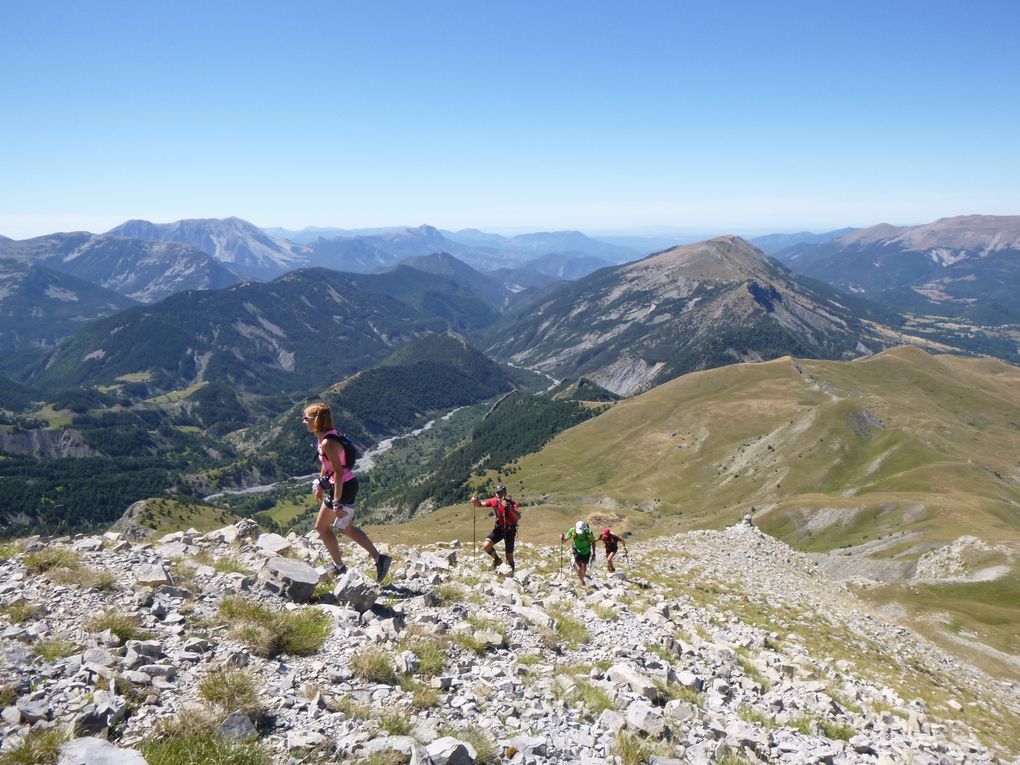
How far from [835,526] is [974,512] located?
1533 cm

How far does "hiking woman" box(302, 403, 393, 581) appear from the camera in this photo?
42.2 ft

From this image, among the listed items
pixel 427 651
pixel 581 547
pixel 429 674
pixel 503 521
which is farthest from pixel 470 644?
pixel 581 547

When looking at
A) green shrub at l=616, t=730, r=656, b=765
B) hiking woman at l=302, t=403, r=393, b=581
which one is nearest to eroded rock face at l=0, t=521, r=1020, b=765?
green shrub at l=616, t=730, r=656, b=765

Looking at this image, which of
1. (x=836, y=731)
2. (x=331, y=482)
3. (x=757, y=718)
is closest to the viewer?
(x=757, y=718)

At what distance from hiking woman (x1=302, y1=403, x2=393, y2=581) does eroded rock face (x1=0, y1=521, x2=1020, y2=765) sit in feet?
3.85

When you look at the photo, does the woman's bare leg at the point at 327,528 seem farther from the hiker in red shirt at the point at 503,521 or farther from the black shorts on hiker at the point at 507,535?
the black shorts on hiker at the point at 507,535

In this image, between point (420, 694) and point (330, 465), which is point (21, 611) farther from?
point (420, 694)

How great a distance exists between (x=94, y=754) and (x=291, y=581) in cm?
640

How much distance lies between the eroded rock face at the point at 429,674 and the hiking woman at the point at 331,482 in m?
1.17

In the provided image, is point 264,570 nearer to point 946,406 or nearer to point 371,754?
point 371,754

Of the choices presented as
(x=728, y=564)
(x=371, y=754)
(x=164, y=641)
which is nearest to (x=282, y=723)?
(x=371, y=754)

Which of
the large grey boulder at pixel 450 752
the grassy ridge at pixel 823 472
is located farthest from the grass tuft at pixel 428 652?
the grassy ridge at pixel 823 472

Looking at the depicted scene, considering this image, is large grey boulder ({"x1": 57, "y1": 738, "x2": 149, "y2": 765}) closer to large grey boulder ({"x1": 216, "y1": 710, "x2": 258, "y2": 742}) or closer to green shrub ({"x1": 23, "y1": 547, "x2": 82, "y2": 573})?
large grey boulder ({"x1": 216, "y1": 710, "x2": 258, "y2": 742})

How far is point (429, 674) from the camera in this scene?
412 inches
